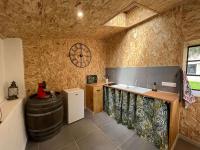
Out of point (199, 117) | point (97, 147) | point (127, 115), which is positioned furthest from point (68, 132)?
point (199, 117)

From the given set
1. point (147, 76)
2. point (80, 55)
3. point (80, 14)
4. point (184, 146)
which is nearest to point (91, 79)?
point (80, 55)

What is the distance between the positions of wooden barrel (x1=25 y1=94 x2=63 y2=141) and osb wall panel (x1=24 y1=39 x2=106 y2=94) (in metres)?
0.79

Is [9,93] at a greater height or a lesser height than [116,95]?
greater

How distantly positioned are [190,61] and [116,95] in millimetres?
1741

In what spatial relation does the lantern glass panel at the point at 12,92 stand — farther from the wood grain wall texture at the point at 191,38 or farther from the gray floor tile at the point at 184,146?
the wood grain wall texture at the point at 191,38

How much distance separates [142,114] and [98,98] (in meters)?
1.41

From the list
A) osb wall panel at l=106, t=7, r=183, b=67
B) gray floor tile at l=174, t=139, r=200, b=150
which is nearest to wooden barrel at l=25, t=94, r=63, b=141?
osb wall panel at l=106, t=7, r=183, b=67

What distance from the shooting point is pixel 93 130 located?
2.44 meters

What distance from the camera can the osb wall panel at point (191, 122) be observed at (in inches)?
74.3

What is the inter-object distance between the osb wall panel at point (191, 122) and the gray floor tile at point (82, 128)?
5.82 ft

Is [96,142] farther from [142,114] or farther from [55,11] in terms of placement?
[55,11]

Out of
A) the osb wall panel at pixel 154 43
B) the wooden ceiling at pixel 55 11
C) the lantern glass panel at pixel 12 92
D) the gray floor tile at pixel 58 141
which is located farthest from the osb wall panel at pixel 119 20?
the gray floor tile at pixel 58 141

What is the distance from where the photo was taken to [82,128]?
→ 99.3 inches

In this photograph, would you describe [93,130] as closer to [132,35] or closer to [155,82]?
[155,82]
